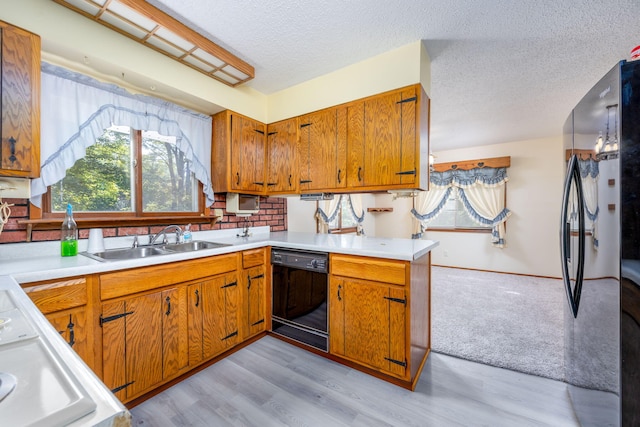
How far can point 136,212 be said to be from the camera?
222 cm

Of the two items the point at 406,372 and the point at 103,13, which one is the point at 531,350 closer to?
the point at 406,372

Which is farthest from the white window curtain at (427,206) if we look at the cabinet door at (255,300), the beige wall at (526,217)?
the cabinet door at (255,300)

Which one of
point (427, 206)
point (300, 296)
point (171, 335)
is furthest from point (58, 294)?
point (427, 206)

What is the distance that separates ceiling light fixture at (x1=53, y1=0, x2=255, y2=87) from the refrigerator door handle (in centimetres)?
241

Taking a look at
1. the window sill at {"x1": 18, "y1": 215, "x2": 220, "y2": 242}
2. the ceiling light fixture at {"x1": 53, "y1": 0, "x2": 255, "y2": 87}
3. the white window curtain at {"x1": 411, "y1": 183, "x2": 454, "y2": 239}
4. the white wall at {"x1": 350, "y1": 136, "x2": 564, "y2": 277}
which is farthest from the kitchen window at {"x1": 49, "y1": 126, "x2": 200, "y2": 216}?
the white wall at {"x1": 350, "y1": 136, "x2": 564, "y2": 277}

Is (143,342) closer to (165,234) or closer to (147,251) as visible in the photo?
(147,251)

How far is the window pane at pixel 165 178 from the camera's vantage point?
229cm

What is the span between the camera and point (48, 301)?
1312 millimetres

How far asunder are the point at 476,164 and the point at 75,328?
563 cm

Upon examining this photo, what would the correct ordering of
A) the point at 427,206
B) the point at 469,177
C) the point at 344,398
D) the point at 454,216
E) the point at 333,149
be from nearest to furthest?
the point at 344,398 → the point at 333,149 → the point at 469,177 → the point at 454,216 → the point at 427,206

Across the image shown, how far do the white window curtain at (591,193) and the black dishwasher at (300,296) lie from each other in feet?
4.87

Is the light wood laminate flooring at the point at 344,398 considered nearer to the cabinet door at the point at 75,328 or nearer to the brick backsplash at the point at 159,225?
the cabinet door at the point at 75,328

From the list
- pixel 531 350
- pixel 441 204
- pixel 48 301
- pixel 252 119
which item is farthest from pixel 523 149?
pixel 48 301

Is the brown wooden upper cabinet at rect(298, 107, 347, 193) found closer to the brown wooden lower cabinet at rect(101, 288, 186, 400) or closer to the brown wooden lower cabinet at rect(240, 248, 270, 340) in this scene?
the brown wooden lower cabinet at rect(240, 248, 270, 340)
